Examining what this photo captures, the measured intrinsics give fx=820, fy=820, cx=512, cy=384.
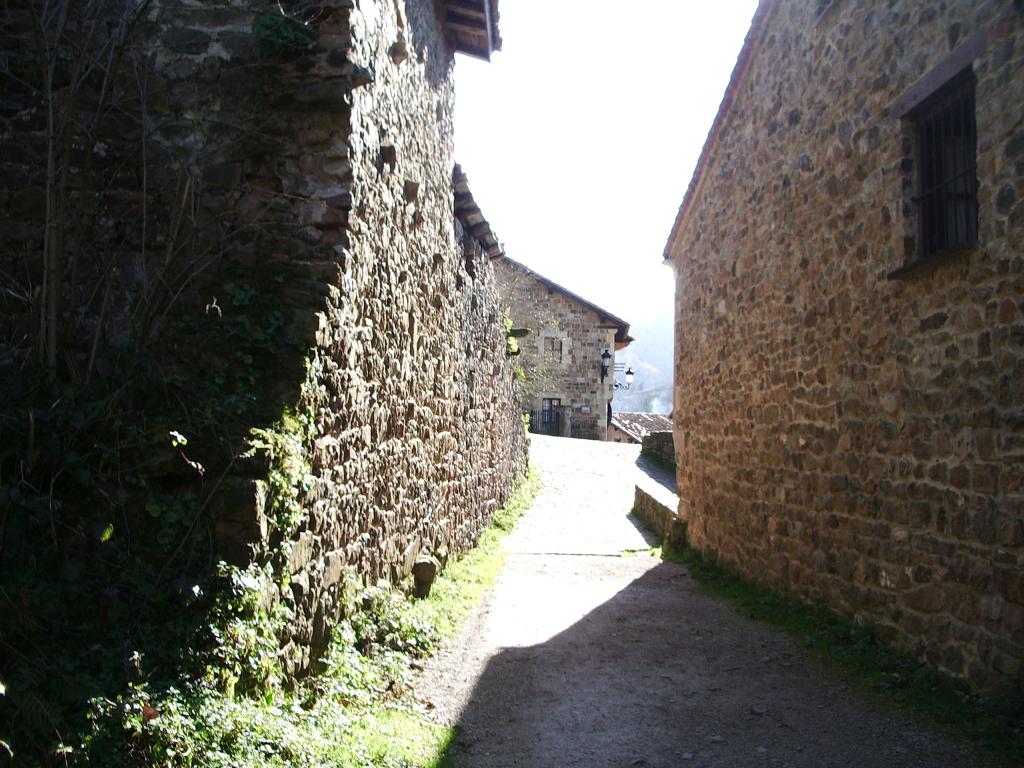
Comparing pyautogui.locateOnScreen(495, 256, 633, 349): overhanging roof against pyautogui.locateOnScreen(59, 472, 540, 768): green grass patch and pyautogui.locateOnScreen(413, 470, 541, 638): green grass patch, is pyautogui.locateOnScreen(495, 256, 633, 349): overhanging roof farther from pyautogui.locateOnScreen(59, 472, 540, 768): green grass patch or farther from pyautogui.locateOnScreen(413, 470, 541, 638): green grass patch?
pyautogui.locateOnScreen(59, 472, 540, 768): green grass patch

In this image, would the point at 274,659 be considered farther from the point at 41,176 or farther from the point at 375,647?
the point at 41,176

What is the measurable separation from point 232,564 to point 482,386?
26.3ft

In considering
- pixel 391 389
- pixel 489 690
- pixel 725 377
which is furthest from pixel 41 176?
pixel 725 377

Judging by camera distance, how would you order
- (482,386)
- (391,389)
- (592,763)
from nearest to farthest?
(592,763) → (391,389) → (482,386)

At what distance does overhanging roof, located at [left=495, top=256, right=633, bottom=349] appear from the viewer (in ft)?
92.7

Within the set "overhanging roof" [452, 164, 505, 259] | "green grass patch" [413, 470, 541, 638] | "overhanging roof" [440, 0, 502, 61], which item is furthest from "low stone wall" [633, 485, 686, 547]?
"overhanging roof" [440, 0, 502, 61]

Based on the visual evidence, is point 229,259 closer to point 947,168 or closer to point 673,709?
point 673,709

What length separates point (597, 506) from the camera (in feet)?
53.3

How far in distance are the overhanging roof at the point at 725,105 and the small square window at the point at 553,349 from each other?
16.7 m

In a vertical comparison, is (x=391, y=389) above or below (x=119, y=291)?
below

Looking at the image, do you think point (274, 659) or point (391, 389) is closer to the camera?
point (274, 659)

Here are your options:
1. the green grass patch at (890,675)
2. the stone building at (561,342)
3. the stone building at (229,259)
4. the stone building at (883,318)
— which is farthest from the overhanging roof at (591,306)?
the stone building at (229,259)

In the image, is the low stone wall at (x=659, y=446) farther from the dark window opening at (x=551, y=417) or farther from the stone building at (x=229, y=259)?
the stone building at (x=229, y=259)

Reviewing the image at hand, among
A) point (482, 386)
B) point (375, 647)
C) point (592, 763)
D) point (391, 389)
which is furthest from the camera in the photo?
point (482, 386)
